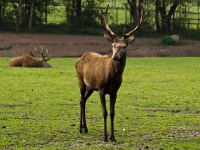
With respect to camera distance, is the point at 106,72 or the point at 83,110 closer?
the point at 106,72

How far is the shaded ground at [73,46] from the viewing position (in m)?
32.2

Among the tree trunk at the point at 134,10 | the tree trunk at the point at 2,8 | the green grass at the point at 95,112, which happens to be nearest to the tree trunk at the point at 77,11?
the tree trunk at the point at 134,10

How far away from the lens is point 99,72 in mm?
10625

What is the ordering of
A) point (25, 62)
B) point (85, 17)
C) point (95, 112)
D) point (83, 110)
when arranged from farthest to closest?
point (85, 17) → point (25, 62) → point (95, 112) → point (83, 110)

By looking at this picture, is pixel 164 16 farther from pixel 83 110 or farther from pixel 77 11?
pixel 83 110

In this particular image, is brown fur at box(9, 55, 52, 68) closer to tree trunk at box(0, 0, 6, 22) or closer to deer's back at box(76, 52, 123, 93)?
tree trunk at box(0, 0, 6, 22)

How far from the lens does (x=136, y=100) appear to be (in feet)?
51.0

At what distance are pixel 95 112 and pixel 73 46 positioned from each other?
20338 millimetres

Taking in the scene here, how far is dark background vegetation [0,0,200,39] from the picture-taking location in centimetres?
3775

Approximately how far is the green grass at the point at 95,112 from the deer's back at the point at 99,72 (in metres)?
0.89

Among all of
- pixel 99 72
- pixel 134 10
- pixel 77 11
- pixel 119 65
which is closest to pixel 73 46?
pixel 77 11

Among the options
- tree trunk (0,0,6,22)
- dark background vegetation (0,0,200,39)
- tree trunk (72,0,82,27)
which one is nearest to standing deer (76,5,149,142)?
dark background vegetation (0,0,200,39)

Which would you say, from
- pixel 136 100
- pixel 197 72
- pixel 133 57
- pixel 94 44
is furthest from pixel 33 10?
pixel 136 100

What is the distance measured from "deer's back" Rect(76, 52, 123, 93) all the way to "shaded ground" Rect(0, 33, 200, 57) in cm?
2017
